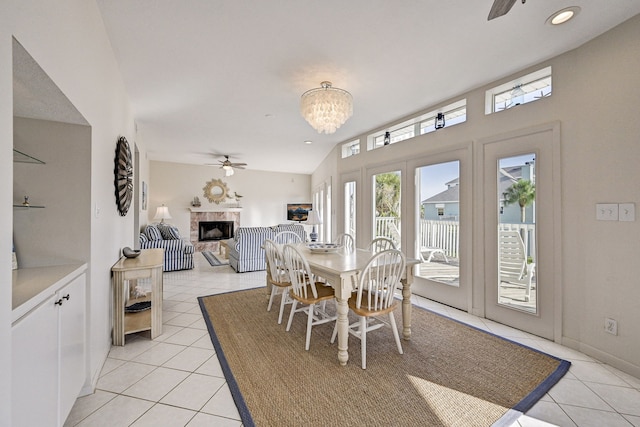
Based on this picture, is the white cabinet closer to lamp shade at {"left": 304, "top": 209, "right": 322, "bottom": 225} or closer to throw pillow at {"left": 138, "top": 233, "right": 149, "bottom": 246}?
lamp shade at {"left": 304, "top": 209, "right": 322, "bottom": 225}

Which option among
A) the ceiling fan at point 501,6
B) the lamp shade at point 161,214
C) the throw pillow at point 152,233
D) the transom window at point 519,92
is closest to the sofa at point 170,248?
the throw pillow at point 152,233

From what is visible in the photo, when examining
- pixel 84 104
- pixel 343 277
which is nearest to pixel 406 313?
pixel 343 277

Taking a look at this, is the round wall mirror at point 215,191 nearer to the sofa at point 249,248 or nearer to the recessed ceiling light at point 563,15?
the sofa at point 249,248

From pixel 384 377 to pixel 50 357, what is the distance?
1.94m

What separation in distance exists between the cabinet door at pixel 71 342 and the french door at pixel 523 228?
3.59 meters

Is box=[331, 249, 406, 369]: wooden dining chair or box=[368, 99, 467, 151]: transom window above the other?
box=[368, 99, 467, 151]: transom window

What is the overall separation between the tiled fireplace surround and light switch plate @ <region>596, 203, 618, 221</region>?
7730 mm

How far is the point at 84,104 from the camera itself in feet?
5.63

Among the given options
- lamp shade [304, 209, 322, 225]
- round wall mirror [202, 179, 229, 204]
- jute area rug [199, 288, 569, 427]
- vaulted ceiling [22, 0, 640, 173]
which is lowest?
jute area rug [199, 288, 569, 427]

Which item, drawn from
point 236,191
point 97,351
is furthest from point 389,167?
point 236,191

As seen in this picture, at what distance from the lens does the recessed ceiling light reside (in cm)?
193

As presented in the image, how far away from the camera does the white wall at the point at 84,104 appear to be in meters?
0.89

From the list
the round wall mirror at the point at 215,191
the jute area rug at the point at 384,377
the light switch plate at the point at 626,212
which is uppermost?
the round wall mirror at the point at 215,191

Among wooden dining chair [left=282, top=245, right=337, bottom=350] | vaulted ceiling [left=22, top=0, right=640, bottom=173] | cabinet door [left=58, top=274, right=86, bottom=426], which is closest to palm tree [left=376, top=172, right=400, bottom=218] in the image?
vaulted ceiling [left=22, top=0, right=640, bottom=173]
